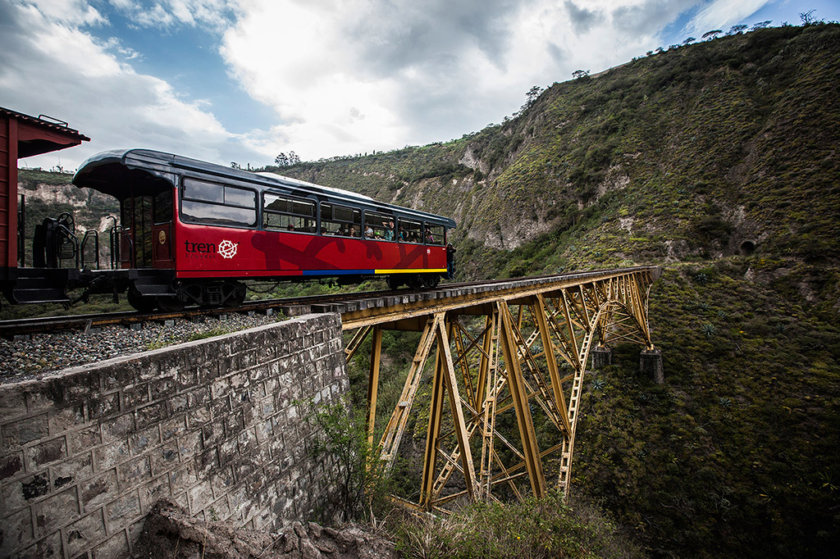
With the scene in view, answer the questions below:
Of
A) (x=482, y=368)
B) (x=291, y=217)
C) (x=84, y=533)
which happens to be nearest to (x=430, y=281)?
(x=482, y=368)

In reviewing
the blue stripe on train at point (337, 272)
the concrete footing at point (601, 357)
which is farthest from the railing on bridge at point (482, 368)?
the concrete footing at point (601, 357)

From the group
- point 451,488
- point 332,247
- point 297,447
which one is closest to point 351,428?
point 297,447

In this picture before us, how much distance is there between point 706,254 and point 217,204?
32229 millimetres

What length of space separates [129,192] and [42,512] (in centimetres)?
602

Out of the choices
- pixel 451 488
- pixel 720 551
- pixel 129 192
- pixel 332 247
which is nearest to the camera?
pixel 129 192

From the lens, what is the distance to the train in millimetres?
4688

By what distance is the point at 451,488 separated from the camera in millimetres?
15352

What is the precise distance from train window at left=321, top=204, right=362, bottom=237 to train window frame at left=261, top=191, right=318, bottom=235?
22 cm

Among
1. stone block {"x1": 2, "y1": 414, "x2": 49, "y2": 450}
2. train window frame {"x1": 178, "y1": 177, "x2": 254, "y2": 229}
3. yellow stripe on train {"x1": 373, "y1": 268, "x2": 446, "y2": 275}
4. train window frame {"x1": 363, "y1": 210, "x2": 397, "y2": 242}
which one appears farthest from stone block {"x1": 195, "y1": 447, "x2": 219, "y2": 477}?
train window frame {"x1": 363, "y1": 210, "x2": 397, "y2": 242}

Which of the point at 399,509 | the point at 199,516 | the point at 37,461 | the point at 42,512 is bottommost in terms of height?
the point at 399,509

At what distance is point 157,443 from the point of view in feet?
8.14

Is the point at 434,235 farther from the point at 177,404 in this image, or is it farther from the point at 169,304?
the point at 177,404

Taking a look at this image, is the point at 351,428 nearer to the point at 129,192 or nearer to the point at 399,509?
the point at 399,509

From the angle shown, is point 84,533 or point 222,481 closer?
point 84,533
